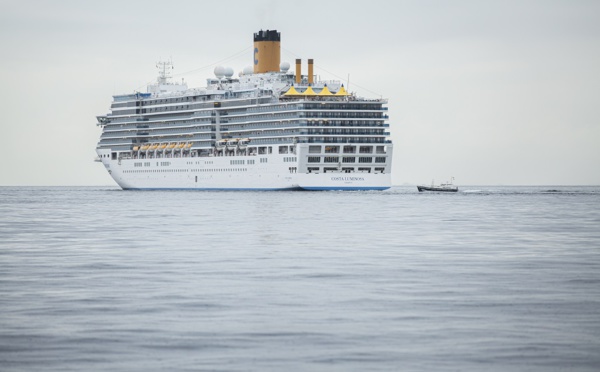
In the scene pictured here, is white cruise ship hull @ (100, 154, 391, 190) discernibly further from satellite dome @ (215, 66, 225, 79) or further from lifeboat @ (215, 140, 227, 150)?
satellite dome @ (215, 66, 225, 79)

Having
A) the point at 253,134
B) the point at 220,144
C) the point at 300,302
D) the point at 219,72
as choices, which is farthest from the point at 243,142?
the point at 300,302

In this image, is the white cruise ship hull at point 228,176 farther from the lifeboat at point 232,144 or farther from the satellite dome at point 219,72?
the satellite dome at point 219,72

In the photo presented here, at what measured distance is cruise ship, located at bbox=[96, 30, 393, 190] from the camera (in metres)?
137

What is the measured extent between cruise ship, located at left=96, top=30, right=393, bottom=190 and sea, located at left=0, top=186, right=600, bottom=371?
272 feet

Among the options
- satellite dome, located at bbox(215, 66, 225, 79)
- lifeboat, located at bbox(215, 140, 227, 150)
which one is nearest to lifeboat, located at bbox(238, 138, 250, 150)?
lifeboat, located at bbox(215, 140, 227, 150)

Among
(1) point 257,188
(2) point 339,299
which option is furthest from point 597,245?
Answer: (1) point 257,188

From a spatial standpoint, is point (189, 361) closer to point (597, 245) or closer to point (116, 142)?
point (597, 245)

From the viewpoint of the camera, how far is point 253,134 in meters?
148

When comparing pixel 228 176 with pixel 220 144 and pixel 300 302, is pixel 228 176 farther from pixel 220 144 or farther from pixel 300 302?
pixel 300 302

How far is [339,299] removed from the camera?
28.8 metres

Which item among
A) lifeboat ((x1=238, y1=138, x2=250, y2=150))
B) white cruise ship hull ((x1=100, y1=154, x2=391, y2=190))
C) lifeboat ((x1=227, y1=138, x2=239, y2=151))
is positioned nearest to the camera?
white cruise ship hull ((x1=100, y1=154, x2=391, y2=190))

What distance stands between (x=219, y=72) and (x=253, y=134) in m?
25.9

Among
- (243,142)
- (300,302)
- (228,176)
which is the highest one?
(243,142)

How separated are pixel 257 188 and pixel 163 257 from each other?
97.1 metres
